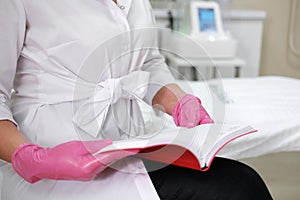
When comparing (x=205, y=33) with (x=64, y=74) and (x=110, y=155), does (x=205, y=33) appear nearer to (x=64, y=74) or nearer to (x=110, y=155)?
(x=64, y=74)

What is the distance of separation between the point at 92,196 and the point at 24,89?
0.30 metres

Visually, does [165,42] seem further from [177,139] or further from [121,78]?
[177,139]

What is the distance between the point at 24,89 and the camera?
0.76 m

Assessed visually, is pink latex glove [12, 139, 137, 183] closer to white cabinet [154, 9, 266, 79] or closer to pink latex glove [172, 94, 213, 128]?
pink latex glove [172, 94, 213, 128]

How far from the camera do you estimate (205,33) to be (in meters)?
2.08

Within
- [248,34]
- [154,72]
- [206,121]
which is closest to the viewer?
[206,121]

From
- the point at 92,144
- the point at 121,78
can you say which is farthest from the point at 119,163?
the point at 121,78

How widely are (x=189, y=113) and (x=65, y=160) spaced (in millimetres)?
335

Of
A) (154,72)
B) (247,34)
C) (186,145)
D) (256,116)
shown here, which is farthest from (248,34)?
(186,145)

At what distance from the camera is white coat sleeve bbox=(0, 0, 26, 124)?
666 millimetres

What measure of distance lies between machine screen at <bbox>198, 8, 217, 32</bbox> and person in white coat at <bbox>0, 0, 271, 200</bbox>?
126cm

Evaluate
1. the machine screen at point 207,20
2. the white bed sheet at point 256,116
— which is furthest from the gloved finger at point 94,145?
the machine screen at point 207,20

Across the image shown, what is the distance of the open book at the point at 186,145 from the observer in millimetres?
583

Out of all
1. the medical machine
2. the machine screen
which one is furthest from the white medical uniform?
the machine screen
